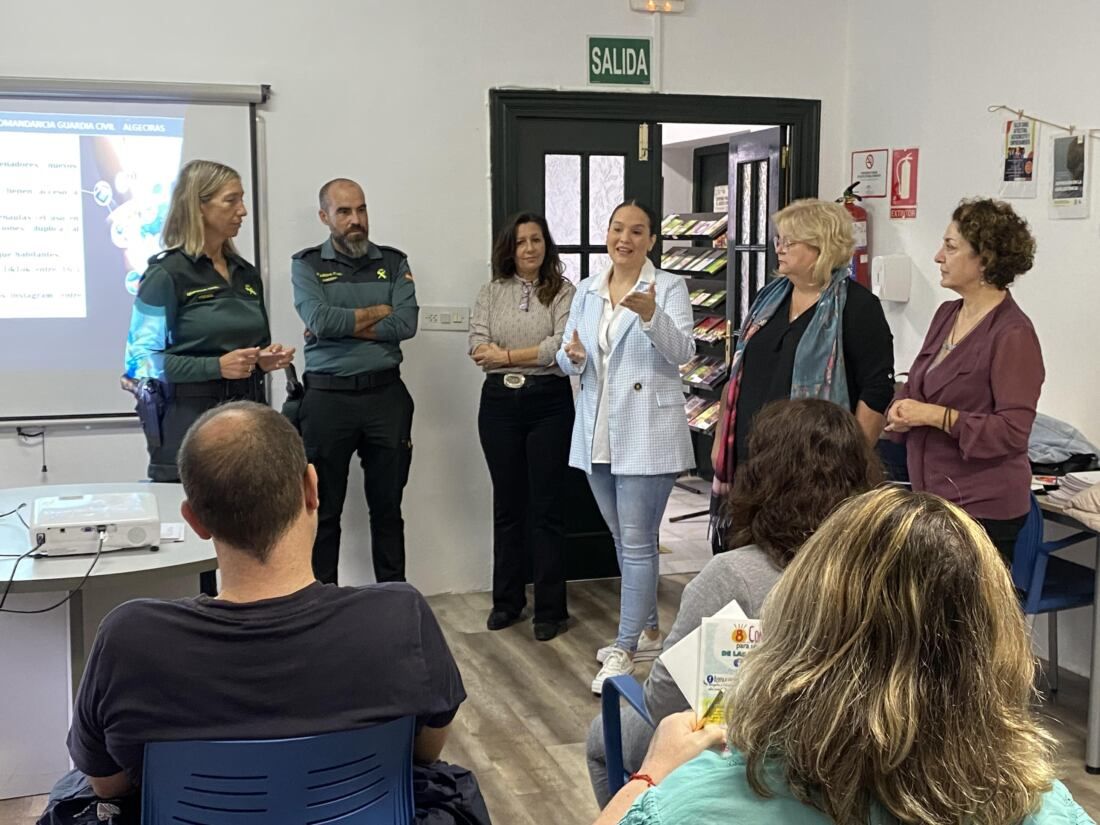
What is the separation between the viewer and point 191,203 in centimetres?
370

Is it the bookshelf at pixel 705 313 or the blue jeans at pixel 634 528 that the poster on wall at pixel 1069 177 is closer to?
the blue jeans at pixel 634 528

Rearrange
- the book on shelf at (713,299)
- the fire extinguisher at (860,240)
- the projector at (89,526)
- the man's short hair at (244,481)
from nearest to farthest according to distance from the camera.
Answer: the man's short hair at (244,481)
the projector at (89,526)
the fire extinguisher at (860,240)
the book on shelf at (713,299)

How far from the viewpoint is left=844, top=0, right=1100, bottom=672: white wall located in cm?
386

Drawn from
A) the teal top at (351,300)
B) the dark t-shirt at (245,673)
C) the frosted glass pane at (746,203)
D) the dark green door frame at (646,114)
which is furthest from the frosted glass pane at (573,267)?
the dark t-shirt at (245,673)

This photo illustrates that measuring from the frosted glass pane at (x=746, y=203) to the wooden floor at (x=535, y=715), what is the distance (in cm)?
212

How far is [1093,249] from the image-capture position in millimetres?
3805

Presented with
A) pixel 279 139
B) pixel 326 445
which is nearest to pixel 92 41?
pixel 279 139

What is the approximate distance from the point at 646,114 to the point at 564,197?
0.50 meters

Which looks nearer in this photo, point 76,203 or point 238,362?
point 238,362

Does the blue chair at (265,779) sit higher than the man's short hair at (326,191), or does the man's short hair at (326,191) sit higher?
the man's short hair at (326,191)

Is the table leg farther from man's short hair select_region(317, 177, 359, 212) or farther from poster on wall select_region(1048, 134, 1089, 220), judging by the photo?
man's short hair select_region(317, 177, 359, 212)

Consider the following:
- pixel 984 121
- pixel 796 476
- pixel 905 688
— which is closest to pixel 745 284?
pixel 984 121

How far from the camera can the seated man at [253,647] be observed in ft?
5.06

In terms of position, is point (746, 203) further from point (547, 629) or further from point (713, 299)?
point (547, 629)
